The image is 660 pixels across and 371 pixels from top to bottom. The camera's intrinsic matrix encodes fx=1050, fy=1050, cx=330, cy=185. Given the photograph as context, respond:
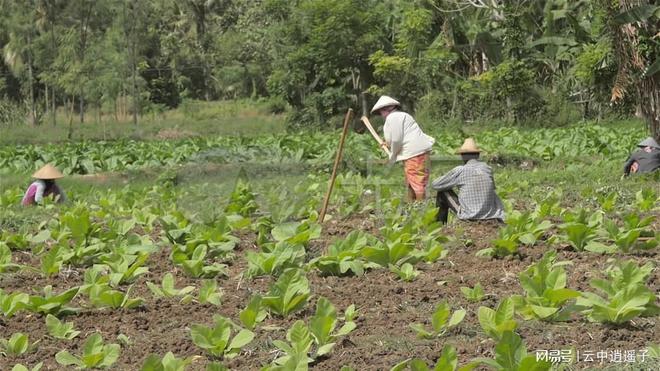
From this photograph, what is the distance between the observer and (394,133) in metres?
11.2

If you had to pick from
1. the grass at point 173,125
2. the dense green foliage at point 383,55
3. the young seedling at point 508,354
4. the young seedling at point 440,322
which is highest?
the young seedling at point 508,354

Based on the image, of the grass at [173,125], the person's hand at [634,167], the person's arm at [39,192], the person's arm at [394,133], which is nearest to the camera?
the person's arm at [394,133]

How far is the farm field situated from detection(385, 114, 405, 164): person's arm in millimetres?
604

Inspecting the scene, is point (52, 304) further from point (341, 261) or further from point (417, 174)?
point (417, 174)

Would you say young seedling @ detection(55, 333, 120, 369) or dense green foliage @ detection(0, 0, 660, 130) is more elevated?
young seedling @ detection(55, 333, 120, 369)

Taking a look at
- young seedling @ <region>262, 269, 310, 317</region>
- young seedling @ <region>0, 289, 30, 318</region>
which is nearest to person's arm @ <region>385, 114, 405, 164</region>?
young seedling @ <region>262, 269, 310, 317</region>

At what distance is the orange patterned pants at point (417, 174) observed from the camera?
36.9ft

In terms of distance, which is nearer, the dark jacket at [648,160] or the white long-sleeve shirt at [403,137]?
the white long-sleeve shirt at [403,137]

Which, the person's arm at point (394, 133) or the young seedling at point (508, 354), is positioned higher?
the young seedling at point (508, 354)

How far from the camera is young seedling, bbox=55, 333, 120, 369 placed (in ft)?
15.5

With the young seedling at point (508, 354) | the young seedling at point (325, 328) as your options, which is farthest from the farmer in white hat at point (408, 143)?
the young seedling at point (508, 354)

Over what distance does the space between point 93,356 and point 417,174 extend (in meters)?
6.92

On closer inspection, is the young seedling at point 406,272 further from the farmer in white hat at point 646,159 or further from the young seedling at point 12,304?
Result: the farmer in white hat at point 646,159

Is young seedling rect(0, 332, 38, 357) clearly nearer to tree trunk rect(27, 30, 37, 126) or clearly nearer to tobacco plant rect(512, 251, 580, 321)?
tobacco plant rect(512, 251, 580, 321)
